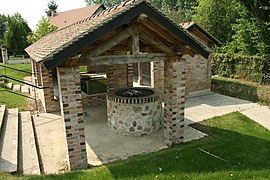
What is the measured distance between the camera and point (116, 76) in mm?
10719

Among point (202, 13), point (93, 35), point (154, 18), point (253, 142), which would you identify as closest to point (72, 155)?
point (93, 35)

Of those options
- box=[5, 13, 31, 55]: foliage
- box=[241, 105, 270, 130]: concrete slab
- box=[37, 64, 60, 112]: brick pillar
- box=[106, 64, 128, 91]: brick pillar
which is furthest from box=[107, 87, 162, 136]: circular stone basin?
box=[5, 13, 31, 55]: foliage

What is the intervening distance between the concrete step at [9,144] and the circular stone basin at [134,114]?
10.1 feet

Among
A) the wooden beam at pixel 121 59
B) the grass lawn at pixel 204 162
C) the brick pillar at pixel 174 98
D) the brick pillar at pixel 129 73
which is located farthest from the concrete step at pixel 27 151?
the brick pillar at pixel 129 73

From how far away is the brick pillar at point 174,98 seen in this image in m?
6.35

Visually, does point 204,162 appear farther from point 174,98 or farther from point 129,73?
point 129,73

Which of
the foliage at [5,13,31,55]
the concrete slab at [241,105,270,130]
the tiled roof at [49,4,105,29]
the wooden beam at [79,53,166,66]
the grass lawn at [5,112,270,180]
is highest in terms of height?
the tiled roof at [49,4,105,29]

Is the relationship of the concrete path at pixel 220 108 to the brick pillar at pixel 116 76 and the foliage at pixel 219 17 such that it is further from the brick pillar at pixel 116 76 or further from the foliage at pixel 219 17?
the foliage at pixel 219 17

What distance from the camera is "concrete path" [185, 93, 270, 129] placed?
29.4 ft

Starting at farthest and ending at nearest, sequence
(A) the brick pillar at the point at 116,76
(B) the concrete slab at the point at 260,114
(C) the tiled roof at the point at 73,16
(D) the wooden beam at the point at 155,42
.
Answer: (C) the tiled roof at the point at 73,16 < (A) the brick pillar at the point at 116,76 < (B) the concrete slab at the point at 260,114 < (D) the wooden beam at the point at 155,42

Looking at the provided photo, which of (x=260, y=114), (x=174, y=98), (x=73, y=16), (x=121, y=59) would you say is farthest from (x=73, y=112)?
(x=73, y=16)

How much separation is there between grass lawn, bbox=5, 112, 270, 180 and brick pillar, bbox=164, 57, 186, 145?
0.40m

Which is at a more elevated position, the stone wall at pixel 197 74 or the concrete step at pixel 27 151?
the stone wall at pixel 197 74

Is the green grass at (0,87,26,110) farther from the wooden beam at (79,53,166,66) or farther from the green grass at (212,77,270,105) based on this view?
the green grass at (212,77,270,105)
